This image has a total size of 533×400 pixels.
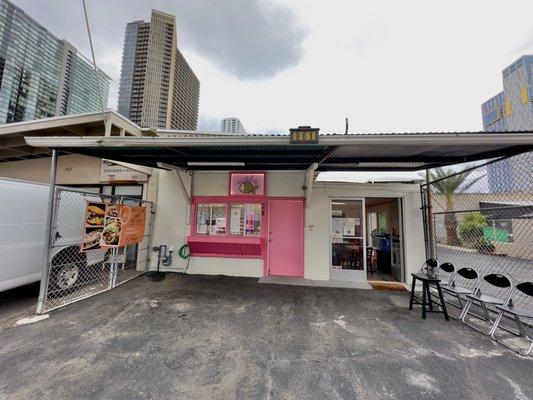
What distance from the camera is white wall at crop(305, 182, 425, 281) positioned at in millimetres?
5664

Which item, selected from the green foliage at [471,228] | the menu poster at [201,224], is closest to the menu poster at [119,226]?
the menu poster at [201,224]

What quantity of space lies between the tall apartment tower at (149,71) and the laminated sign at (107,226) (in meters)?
8.95

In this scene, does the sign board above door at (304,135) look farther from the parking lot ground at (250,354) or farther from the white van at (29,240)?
the white van at (29,240)

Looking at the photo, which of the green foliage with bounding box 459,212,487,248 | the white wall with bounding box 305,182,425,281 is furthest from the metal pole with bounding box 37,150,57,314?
the green foliage with bounding box 459,212,487,248

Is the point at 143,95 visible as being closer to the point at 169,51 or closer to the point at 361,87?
the point at 169,51

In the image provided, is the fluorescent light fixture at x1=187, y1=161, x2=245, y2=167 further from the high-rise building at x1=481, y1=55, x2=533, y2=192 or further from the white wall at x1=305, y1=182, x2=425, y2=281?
the high-rise building at x1=481, y1=55, x2=533, y2=192

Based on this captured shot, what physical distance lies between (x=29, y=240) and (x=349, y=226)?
6.79 metres

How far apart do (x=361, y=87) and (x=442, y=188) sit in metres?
7.95

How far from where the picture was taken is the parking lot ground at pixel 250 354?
7.02 ft

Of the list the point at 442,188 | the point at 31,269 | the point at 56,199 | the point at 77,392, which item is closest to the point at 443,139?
the point at 77,392

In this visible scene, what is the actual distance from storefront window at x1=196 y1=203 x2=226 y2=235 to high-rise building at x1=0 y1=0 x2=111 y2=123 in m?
5.40

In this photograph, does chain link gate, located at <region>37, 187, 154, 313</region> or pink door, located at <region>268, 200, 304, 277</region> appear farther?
pink door, located at <region>268, 200, 304, 277</region>

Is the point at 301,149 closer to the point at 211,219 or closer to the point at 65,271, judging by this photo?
the point at 211,219

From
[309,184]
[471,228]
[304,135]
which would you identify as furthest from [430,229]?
A: [471,228]
